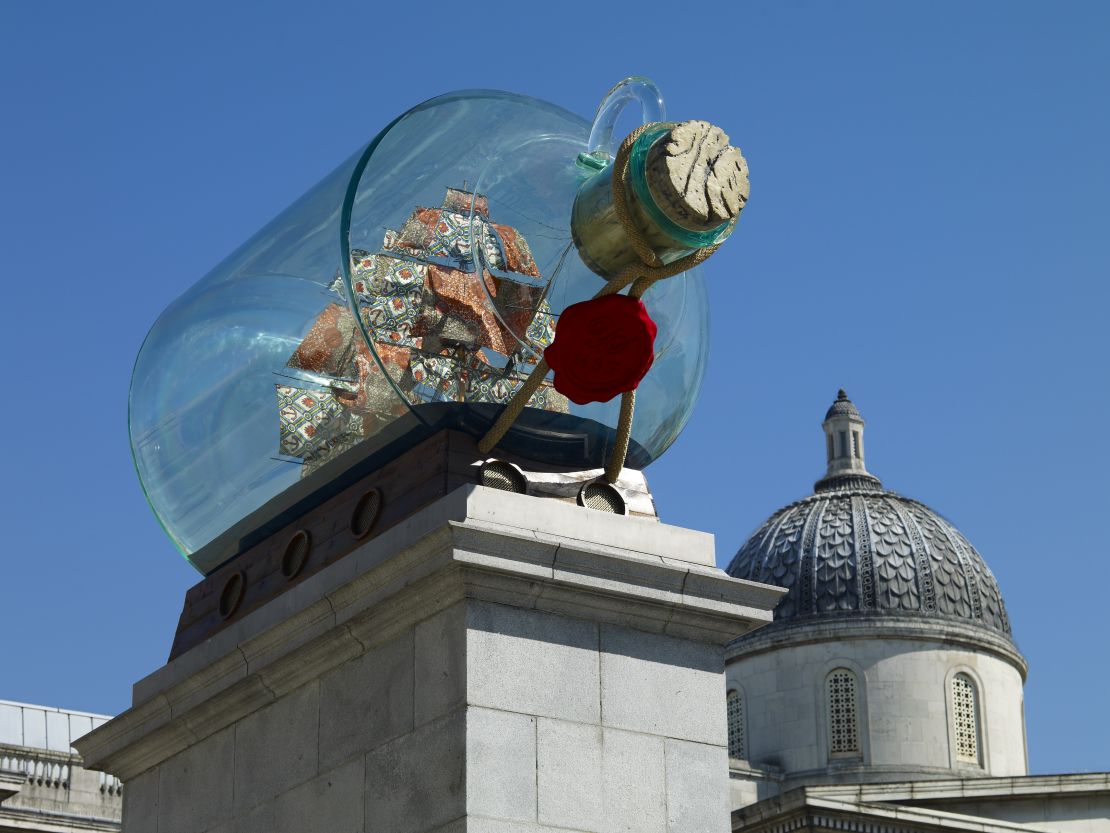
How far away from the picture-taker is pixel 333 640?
19.5 ft

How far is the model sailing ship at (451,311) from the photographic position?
5938 mm

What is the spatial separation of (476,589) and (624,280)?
89 cm

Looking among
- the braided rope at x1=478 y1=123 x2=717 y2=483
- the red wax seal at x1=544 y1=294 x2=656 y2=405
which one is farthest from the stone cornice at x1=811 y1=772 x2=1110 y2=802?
the red wax seal at x1=544 y1=294 x2=656 y2=405

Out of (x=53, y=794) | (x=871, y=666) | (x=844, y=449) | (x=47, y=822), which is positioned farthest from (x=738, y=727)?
(x=47, y=822)

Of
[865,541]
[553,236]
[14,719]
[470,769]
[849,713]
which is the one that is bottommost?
[470,769]

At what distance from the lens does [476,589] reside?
5590 millimetres

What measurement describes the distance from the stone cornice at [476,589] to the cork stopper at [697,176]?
818 millimetres

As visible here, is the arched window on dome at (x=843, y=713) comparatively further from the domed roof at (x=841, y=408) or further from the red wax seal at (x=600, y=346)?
the red wax seal at (x=600, y=346)

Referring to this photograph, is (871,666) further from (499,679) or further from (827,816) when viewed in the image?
(499,679)

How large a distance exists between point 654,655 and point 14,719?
30.6m

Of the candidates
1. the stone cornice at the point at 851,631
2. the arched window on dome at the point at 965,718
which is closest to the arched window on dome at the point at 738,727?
the stone cornice at the point at 851,631

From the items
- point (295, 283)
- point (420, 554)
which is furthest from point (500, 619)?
point (295, 283)

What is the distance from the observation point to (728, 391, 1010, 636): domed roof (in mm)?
66750

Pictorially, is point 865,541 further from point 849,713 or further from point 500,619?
point 500,619
